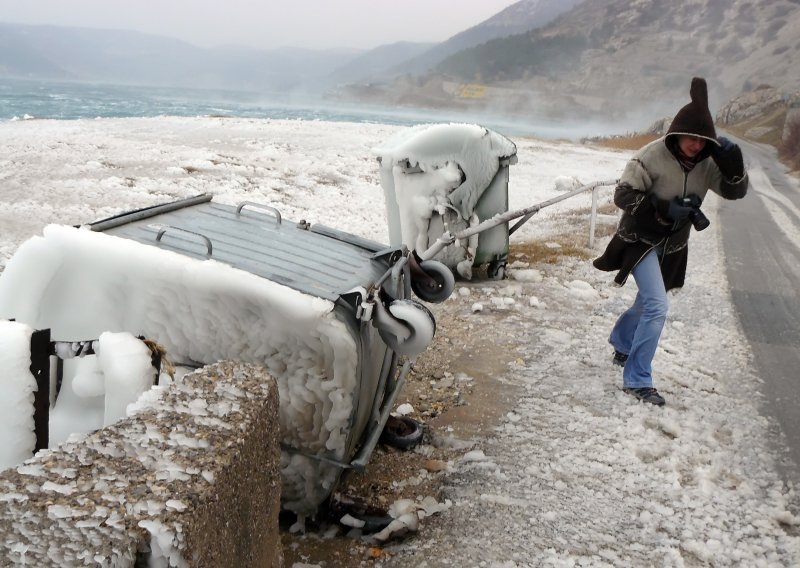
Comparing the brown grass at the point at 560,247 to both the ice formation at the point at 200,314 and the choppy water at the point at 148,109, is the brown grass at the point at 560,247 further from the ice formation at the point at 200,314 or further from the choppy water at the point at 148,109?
the choppy water at the point at 148,109

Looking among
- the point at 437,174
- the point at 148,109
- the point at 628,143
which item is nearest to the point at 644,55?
the point at 628,143

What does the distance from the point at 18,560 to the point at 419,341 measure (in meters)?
1.67

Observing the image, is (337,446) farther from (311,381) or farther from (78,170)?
(78,170)

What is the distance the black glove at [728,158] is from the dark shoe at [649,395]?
144 centimetres

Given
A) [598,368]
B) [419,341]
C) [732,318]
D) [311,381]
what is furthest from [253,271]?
[732,318]

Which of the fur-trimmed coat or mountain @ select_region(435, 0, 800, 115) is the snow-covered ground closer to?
the fur-trimmed coat

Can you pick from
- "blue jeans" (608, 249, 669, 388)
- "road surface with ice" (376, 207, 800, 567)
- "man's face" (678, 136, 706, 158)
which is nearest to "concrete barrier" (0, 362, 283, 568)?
"road surface with ice" (376, 207, 800, 567)

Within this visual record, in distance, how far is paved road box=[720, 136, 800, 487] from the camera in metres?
4.54

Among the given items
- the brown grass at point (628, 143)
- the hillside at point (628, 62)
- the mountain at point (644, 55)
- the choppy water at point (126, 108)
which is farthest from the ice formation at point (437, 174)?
the hillside at point (628, 62)

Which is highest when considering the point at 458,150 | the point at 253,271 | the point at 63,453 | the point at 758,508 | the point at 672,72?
the point at 672,72

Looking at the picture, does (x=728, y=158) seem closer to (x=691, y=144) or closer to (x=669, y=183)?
(x=691, y=144)

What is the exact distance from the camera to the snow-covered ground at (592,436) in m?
2.88

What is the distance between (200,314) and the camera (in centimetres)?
258

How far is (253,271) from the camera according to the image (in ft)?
8.64
